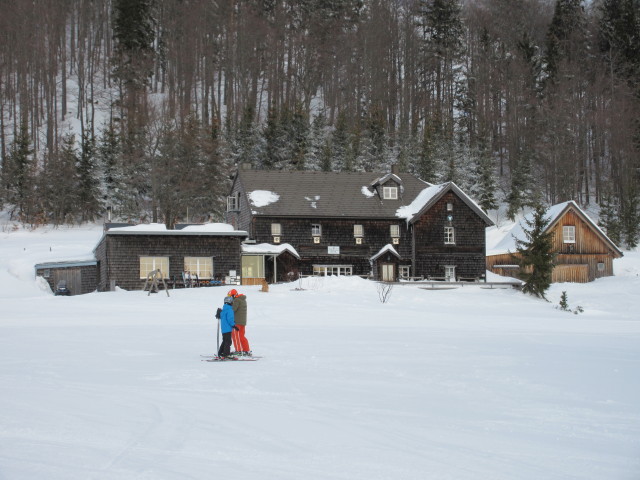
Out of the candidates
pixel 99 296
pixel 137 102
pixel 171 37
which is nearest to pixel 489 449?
pixel 99 296

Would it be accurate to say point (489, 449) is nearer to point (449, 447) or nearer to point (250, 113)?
point (449, 447)

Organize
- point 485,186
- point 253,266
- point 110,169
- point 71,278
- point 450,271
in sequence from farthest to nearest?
A: point 485,186 → point 110,169 → point 450,271 → point 253,266 → point 71,278

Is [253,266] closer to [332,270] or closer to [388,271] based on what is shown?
[332,270]

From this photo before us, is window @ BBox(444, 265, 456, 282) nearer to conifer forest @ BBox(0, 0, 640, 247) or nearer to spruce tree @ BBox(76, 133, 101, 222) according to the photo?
conifer forest @ BBox(0, 0, 640, 247)

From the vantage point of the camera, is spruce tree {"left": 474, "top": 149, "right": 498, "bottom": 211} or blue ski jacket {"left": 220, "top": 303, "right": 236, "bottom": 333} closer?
blue ski jacket {"left": 220, "top": 303, "right": 236, "bottom": 333}

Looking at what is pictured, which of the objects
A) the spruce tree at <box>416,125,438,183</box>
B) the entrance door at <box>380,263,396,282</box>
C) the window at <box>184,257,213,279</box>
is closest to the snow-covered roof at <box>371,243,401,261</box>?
the entrance door at <box>380,263,396,282</box>

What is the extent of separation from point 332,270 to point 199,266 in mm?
9475

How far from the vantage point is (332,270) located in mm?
42188

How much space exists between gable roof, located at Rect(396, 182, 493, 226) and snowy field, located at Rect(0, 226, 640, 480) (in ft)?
68.5

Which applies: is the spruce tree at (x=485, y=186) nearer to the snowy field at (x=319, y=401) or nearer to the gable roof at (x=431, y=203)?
the gable roof at (x=431, y=203)

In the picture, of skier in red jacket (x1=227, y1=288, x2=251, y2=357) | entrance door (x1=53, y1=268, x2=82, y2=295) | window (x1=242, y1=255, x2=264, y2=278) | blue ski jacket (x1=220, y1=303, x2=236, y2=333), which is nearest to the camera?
blue ski jacket (x1=220, y1=303, x2=236, y2=333)

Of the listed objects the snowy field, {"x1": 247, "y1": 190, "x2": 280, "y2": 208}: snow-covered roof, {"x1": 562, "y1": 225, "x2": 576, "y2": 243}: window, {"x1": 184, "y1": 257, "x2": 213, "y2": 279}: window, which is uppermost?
{"x1": 247, "y1": 190, "x2": 280, "y2": 208}: snow-covered roof

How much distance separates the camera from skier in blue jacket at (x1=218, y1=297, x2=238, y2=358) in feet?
44.2

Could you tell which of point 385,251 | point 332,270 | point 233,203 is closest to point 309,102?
point 233,203
